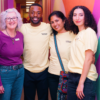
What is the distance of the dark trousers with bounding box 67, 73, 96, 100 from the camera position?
3.97 ft

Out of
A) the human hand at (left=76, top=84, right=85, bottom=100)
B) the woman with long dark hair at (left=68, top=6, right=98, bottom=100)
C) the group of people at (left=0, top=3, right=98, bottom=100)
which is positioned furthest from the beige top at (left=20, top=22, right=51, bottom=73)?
the human hand at (left=76, top=84, right=85, bottom=100)

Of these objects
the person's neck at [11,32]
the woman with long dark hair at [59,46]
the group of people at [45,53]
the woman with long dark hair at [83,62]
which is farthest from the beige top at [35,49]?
the woman with long dark hair at [83,62]

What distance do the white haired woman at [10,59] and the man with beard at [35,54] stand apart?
235 millimetres

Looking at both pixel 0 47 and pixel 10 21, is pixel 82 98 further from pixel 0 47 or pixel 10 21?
pixel 10 21

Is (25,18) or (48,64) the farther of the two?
(25,18)

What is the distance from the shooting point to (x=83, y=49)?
1296mm

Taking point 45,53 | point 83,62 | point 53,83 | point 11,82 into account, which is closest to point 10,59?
point 11,82

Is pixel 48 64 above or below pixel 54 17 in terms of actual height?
below

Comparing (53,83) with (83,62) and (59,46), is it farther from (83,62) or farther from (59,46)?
(83,62)

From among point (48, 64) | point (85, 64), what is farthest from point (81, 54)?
point (48, 64)

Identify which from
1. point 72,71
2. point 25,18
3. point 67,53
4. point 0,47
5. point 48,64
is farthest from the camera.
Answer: point 25,18

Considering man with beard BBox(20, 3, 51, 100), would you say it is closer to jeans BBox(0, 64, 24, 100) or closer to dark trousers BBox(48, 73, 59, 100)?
dark trousers BBox(48, 73, 59, 100)

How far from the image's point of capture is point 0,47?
4.84 ft

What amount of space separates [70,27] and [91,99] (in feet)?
2.90
